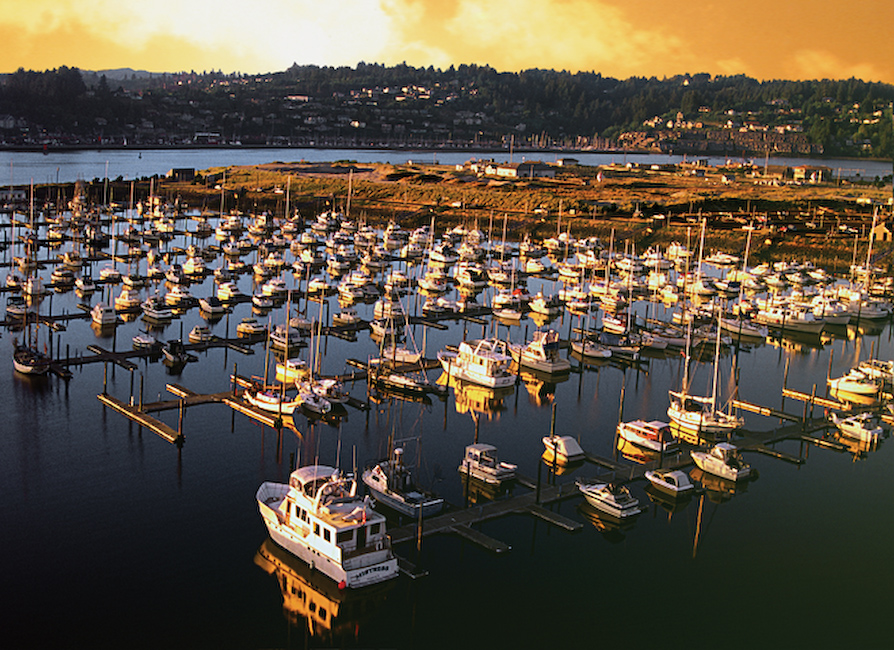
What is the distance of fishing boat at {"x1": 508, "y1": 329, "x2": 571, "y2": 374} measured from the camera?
4041cm

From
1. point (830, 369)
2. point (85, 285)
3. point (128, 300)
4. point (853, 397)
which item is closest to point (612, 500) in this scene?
point (853, 397)

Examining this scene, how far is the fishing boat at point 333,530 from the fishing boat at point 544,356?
1833 cm

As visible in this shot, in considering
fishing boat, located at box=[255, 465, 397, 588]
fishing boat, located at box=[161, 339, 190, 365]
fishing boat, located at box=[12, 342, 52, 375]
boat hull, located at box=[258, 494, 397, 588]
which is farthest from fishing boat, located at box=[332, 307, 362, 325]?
boat hull, located at box=[258, 494, 397, 588]

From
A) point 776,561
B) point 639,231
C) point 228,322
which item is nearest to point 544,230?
point 639,231

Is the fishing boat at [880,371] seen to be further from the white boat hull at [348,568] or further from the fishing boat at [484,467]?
the white boat hull at [348,568]

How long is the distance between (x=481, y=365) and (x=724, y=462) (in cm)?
1125

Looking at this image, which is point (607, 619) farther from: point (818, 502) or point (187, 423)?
point (187, 423)

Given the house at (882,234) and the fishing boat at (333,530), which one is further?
the house at (882,234)

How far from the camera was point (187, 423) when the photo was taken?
32.6 meters

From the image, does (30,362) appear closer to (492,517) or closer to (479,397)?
(479,397)

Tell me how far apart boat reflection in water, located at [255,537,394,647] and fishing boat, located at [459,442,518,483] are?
6.51 meters

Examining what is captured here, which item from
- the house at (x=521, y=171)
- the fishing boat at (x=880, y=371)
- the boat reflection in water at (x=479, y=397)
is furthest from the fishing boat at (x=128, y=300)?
the house at (x=521, y=171)

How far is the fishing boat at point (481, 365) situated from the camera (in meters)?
37.8

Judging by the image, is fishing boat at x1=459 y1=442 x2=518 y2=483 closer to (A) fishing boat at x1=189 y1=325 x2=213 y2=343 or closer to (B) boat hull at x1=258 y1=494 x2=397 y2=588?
(B) boat hull at x1=258 y1=494 x2=397 y2=588
